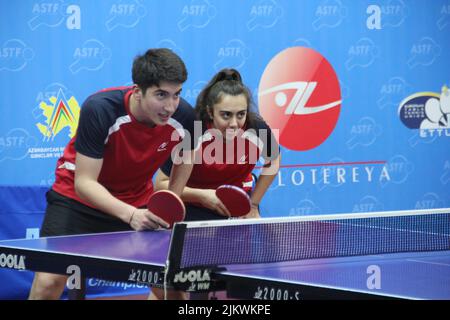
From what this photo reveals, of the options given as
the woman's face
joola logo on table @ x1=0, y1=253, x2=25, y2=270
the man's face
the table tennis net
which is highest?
the woman's face

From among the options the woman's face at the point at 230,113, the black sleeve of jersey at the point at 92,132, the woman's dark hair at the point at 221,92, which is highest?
the woman's dark hair at the point at 221,92

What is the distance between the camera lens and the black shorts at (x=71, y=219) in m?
4.04

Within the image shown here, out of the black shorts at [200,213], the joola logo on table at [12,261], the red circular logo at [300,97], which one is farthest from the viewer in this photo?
the red circular logo at [300,97]

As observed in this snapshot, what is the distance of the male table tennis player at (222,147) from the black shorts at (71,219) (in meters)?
0.59

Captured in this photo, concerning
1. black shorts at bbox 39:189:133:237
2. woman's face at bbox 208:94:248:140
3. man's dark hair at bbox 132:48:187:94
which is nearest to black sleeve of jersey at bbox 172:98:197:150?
woman's face at bbox 208:94:248:140

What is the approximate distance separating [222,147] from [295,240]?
129 cm

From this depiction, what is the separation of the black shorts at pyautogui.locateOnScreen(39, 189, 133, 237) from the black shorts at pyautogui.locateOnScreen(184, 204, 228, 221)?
673mm

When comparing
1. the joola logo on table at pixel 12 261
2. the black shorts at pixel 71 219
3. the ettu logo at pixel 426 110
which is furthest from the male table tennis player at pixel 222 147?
the ettu logo at pixel 426 110

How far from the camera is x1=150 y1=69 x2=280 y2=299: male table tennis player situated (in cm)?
448

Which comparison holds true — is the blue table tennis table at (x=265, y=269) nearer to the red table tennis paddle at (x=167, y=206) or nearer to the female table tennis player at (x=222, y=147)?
the red table tennis paddle at (x=167, y=206)

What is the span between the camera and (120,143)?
397 centimetres

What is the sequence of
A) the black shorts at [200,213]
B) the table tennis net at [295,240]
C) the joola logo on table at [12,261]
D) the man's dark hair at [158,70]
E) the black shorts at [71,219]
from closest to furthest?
the table tennis net at [295,240] < the joola logo on table at [12,261] < the man's dark hair at [158,70] < the black shorts at [71,219] < the black shorts at [200,213]

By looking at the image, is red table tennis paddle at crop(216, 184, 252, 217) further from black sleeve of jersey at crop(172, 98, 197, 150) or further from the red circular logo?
the red circular logo
